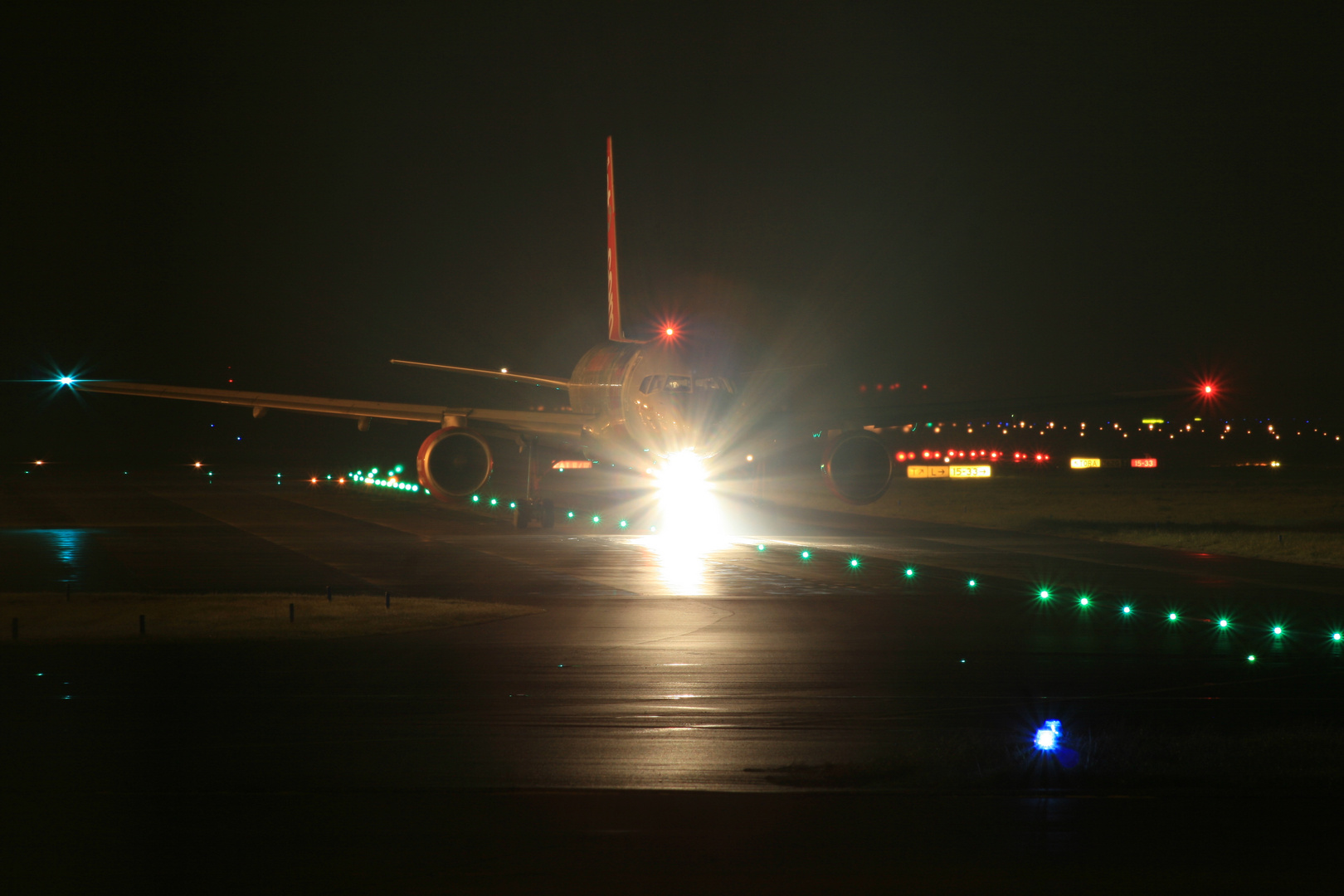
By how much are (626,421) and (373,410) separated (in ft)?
26.4

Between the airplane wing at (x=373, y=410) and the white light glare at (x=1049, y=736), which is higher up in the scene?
the airplane wing at (x=373, y=410)

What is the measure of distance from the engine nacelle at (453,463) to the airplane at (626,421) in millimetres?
27

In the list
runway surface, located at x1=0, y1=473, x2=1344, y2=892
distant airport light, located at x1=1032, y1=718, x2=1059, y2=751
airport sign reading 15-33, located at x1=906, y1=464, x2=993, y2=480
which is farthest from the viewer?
airport sign reading 15-33, located at x1=906, y1=464, x2=993, y2=480

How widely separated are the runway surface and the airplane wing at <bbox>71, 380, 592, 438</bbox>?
36.8 feet

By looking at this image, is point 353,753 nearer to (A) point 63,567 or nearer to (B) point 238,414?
(A) point 63,567

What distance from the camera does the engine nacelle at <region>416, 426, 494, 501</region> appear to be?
2994 centimetres

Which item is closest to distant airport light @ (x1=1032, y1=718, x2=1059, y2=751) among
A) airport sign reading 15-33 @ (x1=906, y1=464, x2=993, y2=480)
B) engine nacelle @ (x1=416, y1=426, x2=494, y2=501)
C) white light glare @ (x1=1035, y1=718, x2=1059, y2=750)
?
white light glare @ (x1=1035, y1=718, x2=1059, y2=750)

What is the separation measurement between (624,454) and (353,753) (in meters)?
24.2

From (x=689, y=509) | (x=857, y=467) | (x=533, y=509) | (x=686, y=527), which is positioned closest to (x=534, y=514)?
(x=533, y=509)

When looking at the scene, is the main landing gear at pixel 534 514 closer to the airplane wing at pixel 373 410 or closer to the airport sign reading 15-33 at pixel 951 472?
the airplane wing at pixel 373 410

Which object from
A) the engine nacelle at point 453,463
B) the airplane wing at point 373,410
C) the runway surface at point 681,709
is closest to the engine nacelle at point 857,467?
the airplane wing at point 373,410

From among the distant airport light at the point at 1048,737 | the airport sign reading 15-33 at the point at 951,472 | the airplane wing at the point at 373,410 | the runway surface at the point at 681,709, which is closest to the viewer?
the runway surface at the point at 681,709

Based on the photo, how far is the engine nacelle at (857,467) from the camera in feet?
105

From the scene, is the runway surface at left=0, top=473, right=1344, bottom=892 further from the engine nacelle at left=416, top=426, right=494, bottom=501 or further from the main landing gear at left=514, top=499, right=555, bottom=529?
the engine nacelle at left=416, top=426, right=494, bottom=501
